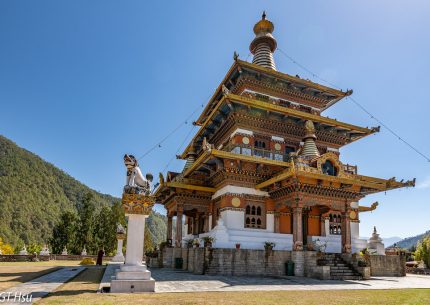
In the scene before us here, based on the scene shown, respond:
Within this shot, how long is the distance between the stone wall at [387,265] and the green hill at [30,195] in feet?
280

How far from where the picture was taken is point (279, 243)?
20.6 meters

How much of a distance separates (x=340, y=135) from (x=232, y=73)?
9.04 metres

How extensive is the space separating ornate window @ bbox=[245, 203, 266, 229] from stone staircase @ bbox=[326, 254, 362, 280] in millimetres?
4200

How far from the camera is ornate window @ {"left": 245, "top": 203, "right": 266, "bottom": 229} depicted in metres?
21.2

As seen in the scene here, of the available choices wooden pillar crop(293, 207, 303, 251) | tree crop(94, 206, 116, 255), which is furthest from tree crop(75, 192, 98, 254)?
wooden pillar crop(293, 207, 303, 251)

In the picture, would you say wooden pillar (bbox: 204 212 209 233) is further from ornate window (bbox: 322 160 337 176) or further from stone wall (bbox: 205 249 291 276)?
ornate window (bbox: 322 160 337 176)

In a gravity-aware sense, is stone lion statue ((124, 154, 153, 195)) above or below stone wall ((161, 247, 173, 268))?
above

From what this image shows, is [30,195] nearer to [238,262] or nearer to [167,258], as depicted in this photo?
[167,258]

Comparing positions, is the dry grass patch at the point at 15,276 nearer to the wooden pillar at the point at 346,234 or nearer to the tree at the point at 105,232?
the wooden pillar at the point at 346,234

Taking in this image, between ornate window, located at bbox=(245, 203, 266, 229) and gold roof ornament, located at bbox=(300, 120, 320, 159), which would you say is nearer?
ornate window, located at bbox=(245, 203, 266, 229)

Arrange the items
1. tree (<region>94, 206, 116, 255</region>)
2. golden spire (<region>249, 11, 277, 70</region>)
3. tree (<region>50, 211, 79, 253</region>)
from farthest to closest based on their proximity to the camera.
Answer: tree (<region>94, 206, 116, 255</region>)
tree (<region>50, 211, 79, 253</region>)
golden spire (<region>249, 11, 277, 70</region>)

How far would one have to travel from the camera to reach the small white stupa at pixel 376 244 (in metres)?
22.3

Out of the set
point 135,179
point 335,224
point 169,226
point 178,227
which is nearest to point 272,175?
point 335,224

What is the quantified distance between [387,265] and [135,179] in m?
16.0
